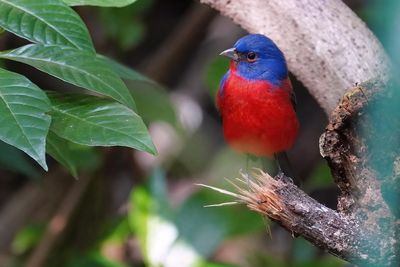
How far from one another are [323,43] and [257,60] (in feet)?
1.82

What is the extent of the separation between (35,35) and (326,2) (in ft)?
3.09

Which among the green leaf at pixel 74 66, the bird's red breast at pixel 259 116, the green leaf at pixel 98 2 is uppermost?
the green leaf at pixel 98 2

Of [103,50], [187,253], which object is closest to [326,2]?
[187,253]

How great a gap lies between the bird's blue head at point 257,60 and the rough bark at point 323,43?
164 millimetres

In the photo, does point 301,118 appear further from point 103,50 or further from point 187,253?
point 187,253

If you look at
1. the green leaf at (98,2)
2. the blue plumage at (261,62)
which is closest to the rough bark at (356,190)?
the green leaf at (98,2)

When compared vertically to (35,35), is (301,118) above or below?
below

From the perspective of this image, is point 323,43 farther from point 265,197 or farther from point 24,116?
point 24,116

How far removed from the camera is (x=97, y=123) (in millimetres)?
1793

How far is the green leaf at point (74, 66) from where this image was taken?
1.80m

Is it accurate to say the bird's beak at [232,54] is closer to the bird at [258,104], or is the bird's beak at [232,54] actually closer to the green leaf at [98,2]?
the bird at [258,104]

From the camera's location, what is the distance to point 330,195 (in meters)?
4.62

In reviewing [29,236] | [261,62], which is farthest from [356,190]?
[29,236]

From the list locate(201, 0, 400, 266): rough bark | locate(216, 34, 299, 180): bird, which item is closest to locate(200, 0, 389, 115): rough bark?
locate(216, 34, 299, 180): bird
